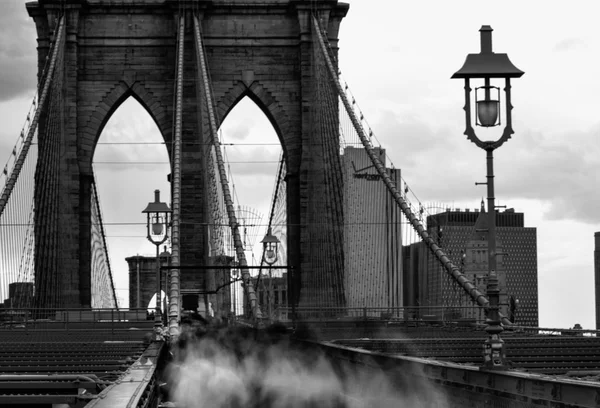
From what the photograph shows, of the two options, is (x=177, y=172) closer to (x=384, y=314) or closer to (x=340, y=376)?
(x=384, y=314)

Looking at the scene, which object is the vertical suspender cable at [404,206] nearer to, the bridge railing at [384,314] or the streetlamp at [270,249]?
the bridge railing at [384,314]

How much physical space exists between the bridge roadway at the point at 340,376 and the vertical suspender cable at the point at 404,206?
2.34m

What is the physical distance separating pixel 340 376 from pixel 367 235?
33527mm


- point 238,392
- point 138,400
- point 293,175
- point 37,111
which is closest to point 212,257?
point 293,175

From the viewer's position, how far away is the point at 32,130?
5072 cm

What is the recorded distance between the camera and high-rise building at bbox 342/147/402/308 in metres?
52.7

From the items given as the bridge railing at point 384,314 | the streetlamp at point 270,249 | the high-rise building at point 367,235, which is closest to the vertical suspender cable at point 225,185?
the streetlamp at point 270,249

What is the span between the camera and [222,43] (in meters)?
58.2

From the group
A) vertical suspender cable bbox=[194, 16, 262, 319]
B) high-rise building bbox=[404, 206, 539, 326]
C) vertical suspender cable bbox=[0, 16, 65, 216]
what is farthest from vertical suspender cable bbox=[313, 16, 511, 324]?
vertical suspender cable bbox=[0, 16, 65, 216]

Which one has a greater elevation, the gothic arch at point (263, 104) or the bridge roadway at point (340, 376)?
the gothic arch at point (263, 104)

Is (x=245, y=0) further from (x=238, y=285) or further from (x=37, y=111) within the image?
(x=238, y=285)

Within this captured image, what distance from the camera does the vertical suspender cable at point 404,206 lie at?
31.7m

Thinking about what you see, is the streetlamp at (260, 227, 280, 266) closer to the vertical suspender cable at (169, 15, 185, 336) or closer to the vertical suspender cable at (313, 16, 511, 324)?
the vertical suspender cable at (169, 15, 185, 336)

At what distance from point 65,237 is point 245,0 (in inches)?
476
